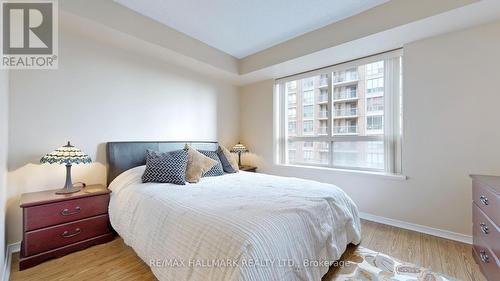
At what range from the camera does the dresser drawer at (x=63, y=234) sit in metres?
1.79

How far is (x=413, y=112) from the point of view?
2547 mm

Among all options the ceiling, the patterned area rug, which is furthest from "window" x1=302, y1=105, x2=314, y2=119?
the patterned area rug

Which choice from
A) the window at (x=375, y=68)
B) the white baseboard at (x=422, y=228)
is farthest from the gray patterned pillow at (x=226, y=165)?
the window at (x=375, y=68)

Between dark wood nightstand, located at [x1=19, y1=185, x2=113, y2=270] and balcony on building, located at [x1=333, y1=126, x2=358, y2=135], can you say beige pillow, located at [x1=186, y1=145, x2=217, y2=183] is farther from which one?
balcony on building, located at [x1=333, y1=126, x2=358, y2=135]

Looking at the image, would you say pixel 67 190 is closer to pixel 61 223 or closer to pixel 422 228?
pixel 61 223

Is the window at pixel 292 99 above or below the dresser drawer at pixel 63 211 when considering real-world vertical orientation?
above

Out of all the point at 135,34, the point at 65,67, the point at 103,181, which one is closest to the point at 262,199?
the point at 103,181

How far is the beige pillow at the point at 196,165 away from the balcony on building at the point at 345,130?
2.00 m

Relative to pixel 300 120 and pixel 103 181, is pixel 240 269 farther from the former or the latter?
pixel 300 120

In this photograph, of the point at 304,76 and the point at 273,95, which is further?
the point at 273,95

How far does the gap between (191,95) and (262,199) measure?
2481 millimetres

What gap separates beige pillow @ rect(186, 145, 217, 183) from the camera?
8.20ft

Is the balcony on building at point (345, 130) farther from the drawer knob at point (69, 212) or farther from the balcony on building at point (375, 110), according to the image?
the drawer knob at point (69, 212)

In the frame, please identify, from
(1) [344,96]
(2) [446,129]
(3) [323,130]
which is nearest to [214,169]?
(3) [323,130]
